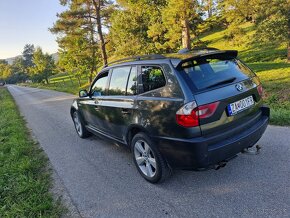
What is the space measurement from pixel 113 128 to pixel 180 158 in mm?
1702

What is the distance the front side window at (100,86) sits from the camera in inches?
187

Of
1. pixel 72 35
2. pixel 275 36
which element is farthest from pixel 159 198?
pixel 72 35

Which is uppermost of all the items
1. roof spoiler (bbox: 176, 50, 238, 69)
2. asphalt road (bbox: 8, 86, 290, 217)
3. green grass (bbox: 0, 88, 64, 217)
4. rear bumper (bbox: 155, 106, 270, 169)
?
roof spoiler (bbox: 176, 50, 238, 69)

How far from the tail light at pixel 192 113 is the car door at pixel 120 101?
962 millimetres

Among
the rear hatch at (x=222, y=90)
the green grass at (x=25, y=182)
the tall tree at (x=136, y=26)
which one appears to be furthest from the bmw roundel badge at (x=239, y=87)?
the tall tree at (x=136, y=26)

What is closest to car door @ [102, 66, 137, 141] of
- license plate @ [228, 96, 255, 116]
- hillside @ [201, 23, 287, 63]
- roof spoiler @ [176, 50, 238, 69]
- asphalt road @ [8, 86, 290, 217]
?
asphalt road @ [8, 86, 290, 217]

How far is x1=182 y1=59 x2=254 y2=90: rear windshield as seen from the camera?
10.1 feet

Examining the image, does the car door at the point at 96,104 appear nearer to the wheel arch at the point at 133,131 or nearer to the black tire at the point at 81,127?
the black tire at the point at 81,127

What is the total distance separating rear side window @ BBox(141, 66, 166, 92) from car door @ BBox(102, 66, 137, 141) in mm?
222

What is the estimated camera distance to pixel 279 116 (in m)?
5.70

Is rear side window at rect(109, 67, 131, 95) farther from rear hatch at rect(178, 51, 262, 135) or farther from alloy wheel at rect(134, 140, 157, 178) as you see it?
rear hatch at rect(178, 51, 262, 135)

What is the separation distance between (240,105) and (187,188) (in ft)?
4.37

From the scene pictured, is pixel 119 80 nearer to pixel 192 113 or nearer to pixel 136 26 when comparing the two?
pixel 192 113

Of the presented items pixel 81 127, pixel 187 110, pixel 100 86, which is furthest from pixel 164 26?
pixel 187 110
